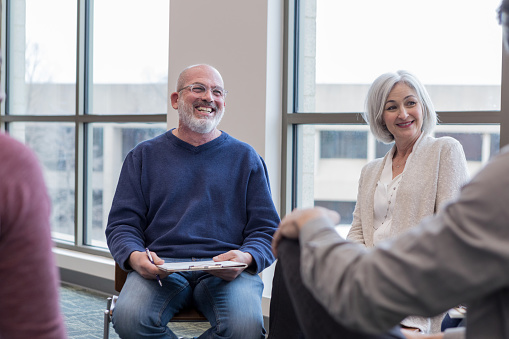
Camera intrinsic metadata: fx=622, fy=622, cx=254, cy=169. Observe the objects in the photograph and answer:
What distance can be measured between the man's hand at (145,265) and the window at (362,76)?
155 cm

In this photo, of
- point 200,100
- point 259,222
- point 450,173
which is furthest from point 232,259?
point 450,173

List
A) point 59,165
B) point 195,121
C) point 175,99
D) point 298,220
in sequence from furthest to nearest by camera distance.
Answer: point 59,165 < point 175,99 < point 195,121 < point 298,220

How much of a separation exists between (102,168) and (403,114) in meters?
3.36

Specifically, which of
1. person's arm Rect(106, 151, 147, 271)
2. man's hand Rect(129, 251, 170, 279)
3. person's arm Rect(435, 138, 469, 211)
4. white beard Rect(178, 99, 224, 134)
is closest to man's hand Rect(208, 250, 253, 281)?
man's hand Rect(129, 251, 170, 279)

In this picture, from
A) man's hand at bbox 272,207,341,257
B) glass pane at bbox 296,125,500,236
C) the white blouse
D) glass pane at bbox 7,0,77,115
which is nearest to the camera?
man's hand at bbox 272,207,341,257

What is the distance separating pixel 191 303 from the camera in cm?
253

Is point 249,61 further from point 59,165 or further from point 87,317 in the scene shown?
point 59,165

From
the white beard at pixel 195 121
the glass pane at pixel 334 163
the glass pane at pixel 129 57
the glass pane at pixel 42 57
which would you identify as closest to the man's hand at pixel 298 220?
the white beard at pixel 195 121

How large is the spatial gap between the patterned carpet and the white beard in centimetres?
146

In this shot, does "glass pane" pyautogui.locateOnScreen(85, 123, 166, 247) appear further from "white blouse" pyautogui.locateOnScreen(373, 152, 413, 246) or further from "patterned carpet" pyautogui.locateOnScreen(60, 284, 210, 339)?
"white blouse" pyautogui.locateOnScreen(373, 152, 413, 246)

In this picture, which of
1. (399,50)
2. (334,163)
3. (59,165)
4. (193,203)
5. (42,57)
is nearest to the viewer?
(193,203)

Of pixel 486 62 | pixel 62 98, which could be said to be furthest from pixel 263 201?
pixel 62 98

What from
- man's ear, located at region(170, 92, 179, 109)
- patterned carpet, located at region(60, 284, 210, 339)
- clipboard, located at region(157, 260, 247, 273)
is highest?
Answer: man's ear, located at region(170, 92, 179, 109)

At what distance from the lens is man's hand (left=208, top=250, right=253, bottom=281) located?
2416 millimetres
